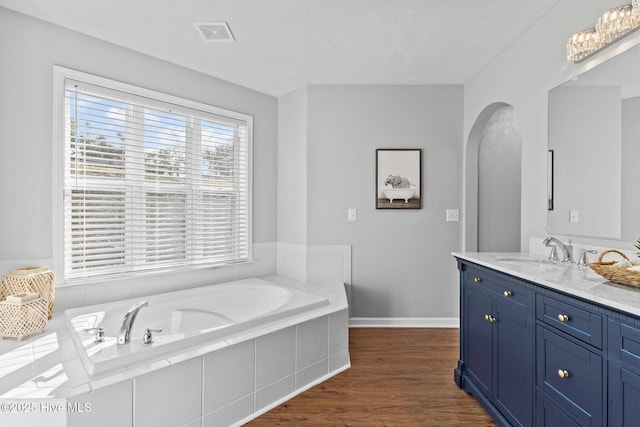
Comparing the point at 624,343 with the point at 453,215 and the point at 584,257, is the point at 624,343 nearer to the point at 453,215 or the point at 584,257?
the point at 584,257

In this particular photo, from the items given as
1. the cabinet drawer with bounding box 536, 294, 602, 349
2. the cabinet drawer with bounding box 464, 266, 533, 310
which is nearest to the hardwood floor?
the cabinet drawer with bounding box 464, 266, 533, 310

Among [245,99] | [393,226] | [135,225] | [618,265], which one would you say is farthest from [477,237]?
[135,225]

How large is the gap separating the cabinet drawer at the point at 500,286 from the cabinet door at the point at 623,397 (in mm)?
433

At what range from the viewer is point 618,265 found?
51.9 inches

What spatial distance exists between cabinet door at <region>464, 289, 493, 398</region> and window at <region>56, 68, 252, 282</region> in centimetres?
217

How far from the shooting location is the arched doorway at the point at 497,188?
318 cm

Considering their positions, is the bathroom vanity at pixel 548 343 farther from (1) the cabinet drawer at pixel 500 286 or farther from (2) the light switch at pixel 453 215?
(2) the light switch at pixel 453 215

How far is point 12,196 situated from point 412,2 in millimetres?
2767

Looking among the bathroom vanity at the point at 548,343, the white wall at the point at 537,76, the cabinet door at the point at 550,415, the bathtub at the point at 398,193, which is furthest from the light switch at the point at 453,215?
the cabinet door at the point at 550,415

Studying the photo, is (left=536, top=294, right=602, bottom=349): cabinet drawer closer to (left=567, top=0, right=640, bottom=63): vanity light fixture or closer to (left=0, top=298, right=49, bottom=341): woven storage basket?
(left=567, top=0, right=640, bottom=63): vanity light fixture

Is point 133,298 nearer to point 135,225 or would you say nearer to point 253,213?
point 135,225

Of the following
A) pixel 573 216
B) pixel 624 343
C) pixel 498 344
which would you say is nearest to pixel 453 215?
pixel 573 216

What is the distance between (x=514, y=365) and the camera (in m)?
1.58

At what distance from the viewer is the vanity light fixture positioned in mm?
1429
